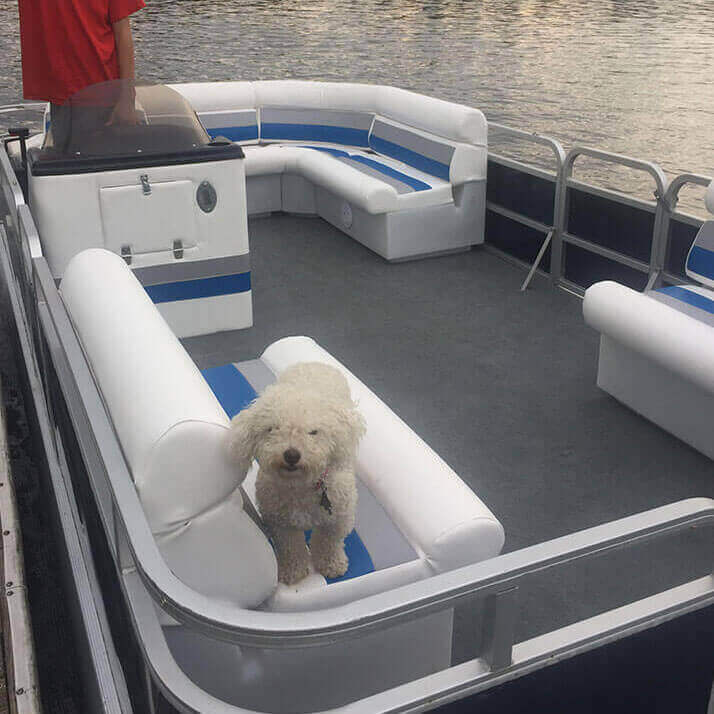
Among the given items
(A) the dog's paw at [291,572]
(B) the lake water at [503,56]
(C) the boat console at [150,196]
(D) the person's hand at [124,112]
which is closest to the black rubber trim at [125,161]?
(C) the boat console at [150,196]

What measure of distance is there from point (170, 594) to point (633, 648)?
820mm

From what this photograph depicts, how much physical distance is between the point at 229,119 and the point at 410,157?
1.37 metres

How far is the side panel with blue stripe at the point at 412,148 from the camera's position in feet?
16.0

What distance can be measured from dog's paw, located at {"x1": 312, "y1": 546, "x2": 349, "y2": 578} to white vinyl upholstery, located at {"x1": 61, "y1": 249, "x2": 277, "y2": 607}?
131 mm

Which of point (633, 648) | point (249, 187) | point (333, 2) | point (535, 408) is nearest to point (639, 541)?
point (633, 648)

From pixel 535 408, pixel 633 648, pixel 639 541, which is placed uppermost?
pixel 639 541

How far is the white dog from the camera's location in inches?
55.9

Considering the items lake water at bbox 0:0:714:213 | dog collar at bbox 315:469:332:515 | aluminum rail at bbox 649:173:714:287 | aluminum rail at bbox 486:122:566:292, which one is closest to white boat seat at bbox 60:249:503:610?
dog collar at bbox 315:469:332:515

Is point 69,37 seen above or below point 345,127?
above

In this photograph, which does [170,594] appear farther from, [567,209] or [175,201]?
[567,209]

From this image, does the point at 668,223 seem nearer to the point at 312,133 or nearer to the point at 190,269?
the point at 190,269

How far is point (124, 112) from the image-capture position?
11.3 ft

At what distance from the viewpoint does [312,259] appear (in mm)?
4887

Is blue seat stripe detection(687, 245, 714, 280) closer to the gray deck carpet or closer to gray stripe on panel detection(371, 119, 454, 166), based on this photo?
the gray deck carpet
